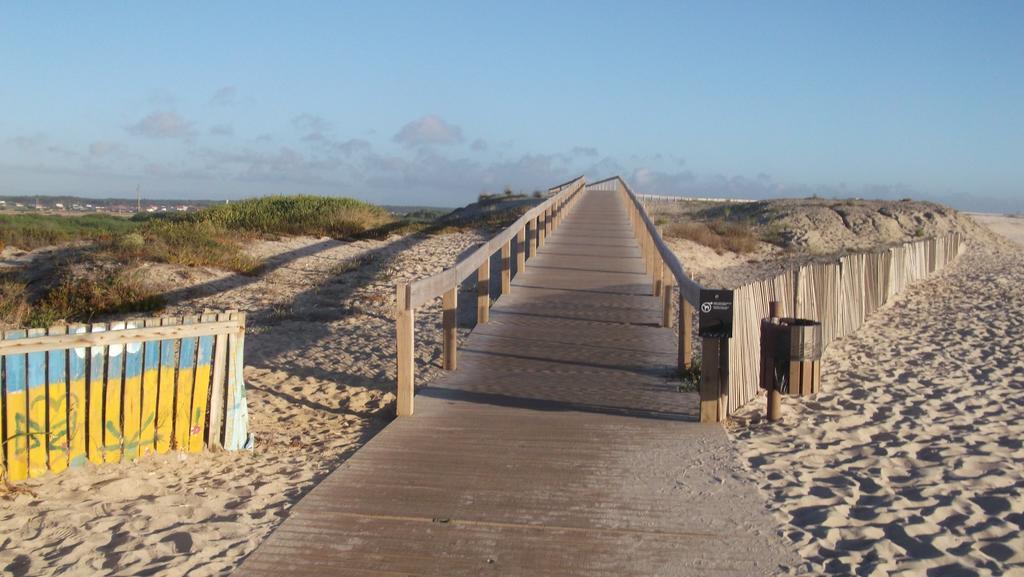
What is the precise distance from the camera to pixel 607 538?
4.81 metres

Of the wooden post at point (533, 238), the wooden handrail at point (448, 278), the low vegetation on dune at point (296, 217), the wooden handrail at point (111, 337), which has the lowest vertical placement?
the wooden handrail at point (111, 337)

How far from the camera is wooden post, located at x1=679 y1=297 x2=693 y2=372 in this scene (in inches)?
332

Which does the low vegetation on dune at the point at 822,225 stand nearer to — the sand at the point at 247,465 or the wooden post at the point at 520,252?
the wooden post at the point at 520,252

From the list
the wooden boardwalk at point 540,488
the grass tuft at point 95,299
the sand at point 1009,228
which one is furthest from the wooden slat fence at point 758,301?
the sand at point 1009,228

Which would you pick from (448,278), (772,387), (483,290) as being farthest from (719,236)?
(772,387)

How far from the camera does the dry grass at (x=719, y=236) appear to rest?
28.5m

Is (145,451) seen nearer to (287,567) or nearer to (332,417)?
(332,417)

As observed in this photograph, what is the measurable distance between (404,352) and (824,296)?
21.1ft

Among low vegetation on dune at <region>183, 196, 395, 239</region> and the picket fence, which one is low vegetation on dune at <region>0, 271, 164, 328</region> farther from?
the picket fence

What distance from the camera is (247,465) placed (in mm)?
6531

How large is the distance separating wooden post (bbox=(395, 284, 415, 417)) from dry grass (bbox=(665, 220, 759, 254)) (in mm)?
21695

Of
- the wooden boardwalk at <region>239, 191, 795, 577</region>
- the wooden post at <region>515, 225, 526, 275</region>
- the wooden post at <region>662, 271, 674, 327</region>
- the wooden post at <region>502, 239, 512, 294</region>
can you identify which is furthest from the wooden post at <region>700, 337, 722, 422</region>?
the wooden post at <region>515, 225, 526, 275</region>

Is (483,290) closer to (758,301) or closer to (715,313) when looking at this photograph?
(758,301)

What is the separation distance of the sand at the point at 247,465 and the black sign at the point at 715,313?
2860 millimetres
